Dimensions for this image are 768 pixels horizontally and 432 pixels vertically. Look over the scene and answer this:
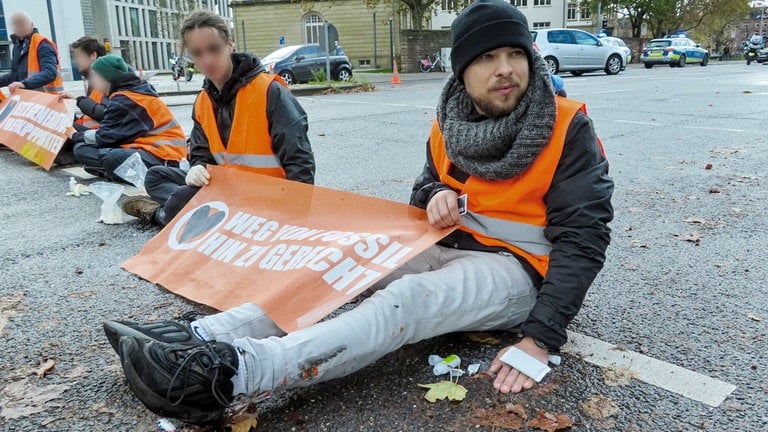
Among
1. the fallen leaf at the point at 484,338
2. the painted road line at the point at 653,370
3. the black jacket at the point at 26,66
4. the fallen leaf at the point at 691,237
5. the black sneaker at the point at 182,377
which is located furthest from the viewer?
the black jacket at the point at 26,66

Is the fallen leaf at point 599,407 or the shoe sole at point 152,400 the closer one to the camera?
the shoe sole at point 152,400

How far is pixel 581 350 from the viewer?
2.44 metres

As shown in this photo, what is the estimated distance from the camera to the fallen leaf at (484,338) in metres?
2.47

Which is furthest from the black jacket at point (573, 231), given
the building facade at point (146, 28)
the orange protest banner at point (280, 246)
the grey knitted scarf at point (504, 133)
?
the building facade at point (146, 28)

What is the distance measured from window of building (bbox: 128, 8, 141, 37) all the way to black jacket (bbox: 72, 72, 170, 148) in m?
76.6

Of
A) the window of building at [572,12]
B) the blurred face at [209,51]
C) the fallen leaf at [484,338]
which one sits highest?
the window of building at [572,12]

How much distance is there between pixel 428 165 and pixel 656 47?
118ft

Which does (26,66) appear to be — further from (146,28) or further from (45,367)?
(146,28)

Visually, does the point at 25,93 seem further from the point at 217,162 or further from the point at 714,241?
the point at 714,241

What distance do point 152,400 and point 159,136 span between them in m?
4.15

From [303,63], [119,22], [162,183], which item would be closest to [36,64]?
[162,183]

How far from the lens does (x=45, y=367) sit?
2.39 meters

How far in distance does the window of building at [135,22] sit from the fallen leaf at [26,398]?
80.3m

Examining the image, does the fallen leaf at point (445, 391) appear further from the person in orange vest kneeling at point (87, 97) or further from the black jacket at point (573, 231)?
the person in orange vest kneeling at point (87, 97)
